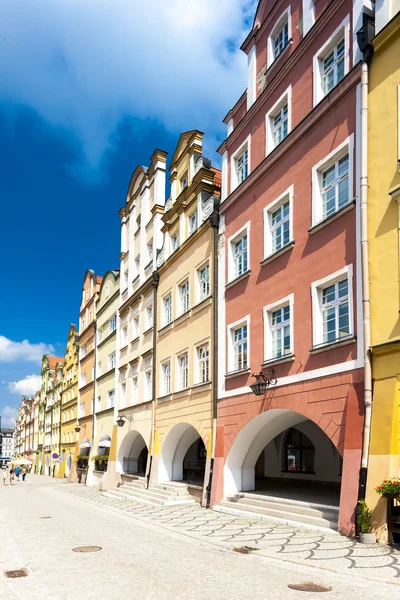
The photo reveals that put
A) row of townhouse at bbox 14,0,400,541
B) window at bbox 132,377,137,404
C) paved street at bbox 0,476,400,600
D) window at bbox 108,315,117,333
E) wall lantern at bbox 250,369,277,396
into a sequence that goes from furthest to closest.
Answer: window at bbox 108,315,117,333
window at bbox 132,377,137,404
wall lantern at bbox 250,369,277,396
row of townhouse at bbox 14,0,400,541
paved street at bbox 0,476,400,600

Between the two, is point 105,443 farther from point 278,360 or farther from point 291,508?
point 291,508

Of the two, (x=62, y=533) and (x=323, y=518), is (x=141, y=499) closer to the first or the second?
(x=62, y=533)

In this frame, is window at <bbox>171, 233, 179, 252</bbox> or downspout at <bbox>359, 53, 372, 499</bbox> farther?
window at <bbox>171, 233, 179, 252</bbox>

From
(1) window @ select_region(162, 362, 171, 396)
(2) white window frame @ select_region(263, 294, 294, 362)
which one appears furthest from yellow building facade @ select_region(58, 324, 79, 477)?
(2) white window frame @ select_region(263, 294, 294, 362)

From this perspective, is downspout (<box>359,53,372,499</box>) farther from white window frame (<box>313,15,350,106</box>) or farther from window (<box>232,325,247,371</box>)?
window (<box>232,325,247,371</box>)

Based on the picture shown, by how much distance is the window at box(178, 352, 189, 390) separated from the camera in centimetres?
2298

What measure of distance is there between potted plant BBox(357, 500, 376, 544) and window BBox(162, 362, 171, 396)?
46.9 feet

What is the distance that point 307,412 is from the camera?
14070mm

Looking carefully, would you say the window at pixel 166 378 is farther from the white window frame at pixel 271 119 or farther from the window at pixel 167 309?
the white window frame at pixel 271 119

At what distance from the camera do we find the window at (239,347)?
59.5 ft

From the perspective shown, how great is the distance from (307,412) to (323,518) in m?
2.40

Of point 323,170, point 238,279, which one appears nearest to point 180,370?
point 238,279

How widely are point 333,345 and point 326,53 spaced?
7680 mm

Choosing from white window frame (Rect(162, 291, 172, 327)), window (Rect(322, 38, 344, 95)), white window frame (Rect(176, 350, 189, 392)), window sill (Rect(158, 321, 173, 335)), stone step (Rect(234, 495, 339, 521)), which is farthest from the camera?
white window frame (Rect(162, 291, 172, 327))
